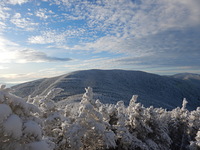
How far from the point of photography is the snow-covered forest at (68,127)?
5.06 metres

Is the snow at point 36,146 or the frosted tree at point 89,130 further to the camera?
the frosted tree at point 89,130

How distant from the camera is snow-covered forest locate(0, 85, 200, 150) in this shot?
5.06m

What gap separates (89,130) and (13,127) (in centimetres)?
598

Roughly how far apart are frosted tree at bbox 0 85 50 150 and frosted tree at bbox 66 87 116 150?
11.9 feet

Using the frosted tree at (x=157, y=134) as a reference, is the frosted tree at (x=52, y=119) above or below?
above

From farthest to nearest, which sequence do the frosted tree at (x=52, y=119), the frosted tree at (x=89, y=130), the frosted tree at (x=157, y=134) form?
the frosted tree at (x=157, y=134) < the frosted tree at (x=52, y=119) < the frosted tree at (x=89, y=130)

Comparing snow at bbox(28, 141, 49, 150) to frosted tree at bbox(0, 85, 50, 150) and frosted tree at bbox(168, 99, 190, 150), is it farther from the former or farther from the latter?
frosted tree at bbox(168, 99, 190, 150)

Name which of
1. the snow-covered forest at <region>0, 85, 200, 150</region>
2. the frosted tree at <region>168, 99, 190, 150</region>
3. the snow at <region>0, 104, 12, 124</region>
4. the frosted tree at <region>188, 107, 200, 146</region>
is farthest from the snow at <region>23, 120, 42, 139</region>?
the frosted tree at <region>188, 107, 200, 146</region>

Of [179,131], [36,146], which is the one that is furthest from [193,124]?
[36,146]

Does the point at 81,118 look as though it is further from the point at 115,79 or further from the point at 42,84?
the point at 115,79

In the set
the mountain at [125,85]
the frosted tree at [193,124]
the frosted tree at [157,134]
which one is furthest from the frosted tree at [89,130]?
the mountain at [125,85]

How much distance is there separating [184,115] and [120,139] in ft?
53.3

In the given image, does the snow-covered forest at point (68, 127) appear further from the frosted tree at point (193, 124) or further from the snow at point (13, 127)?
the frosted tree at point (193, 124)

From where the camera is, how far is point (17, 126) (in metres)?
4.79
